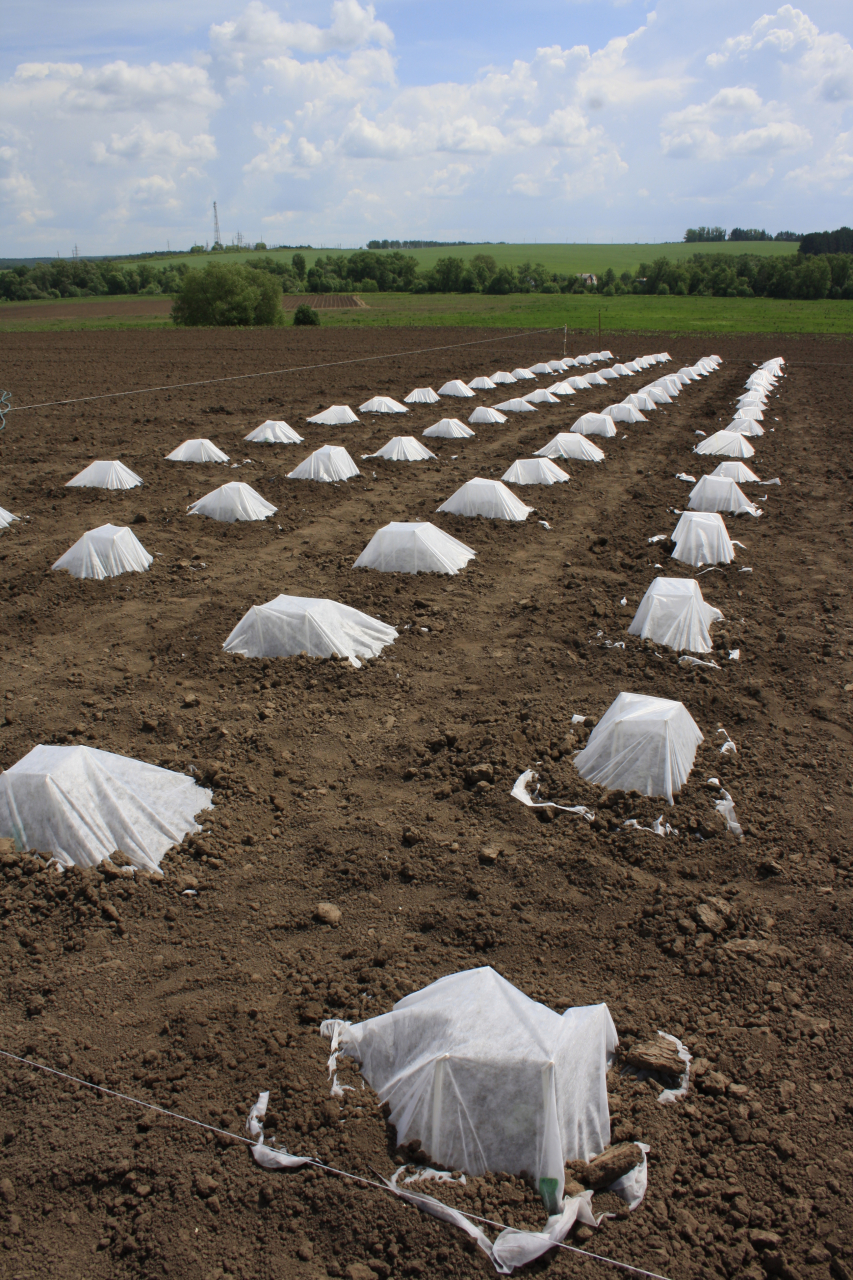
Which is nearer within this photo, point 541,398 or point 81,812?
point 81,812

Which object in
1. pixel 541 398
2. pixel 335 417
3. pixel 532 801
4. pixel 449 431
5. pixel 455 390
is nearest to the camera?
pixel 532 801

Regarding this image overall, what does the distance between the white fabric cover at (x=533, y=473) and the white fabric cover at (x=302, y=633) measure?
31.5 feet

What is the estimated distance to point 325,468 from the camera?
19359 mm

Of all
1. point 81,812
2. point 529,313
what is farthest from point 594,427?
point 529,313

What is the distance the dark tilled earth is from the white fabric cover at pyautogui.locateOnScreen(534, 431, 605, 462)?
24.2 ft

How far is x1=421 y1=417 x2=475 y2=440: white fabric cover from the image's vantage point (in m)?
24.3

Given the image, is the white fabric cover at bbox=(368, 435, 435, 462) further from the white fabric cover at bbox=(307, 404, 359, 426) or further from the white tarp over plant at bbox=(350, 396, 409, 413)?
the white tarp over plant at bbox=(350, 396, 409, 413)

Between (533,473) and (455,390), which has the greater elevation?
(455,390)

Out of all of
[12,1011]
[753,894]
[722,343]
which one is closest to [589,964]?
[753,894]

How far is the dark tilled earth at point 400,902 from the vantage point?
4207 mm

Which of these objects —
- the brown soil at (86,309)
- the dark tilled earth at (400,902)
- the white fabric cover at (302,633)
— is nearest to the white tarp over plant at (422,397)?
the dark tilled earth at (400,902)

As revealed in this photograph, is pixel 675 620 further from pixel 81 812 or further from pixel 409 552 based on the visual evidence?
pixel 81 812

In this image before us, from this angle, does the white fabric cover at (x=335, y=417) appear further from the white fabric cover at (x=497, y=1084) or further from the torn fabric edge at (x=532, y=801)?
the white fabric cover at (x=497, y=1084)

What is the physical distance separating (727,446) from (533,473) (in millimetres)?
7137
